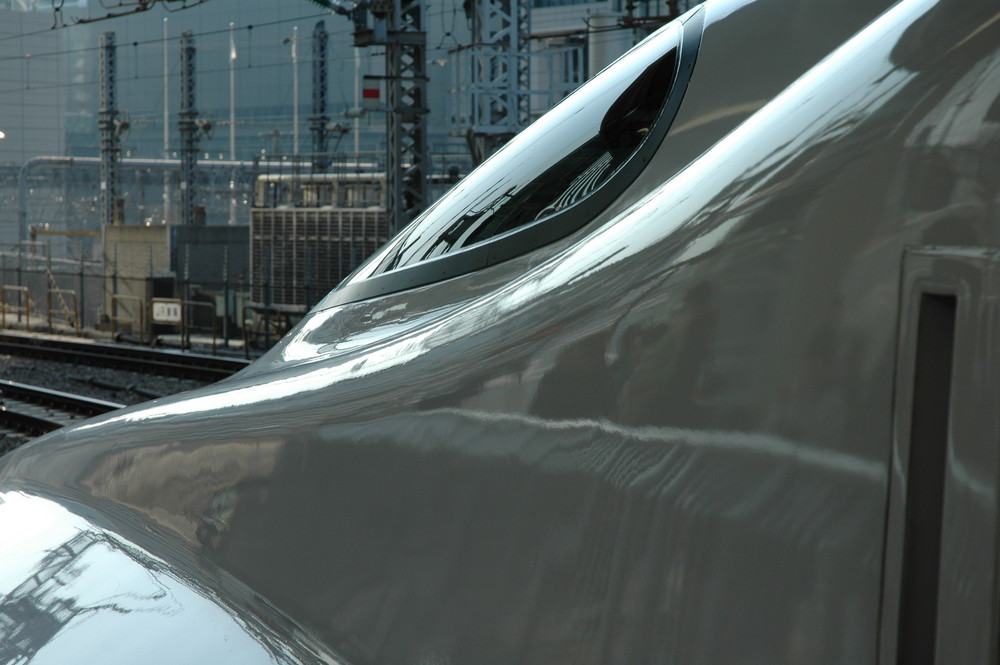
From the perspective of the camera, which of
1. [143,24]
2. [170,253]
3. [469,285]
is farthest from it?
[143,24]

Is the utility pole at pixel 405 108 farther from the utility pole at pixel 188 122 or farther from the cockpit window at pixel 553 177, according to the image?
the utility pole at pixel 188 122

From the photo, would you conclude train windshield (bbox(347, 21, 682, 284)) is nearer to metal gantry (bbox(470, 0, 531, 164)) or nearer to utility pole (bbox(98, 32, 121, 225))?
metal gantry (bbox(470, 0, 531, 164))

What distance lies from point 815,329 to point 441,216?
123 centimetres

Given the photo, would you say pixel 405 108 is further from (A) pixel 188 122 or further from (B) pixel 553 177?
(A) pixel 188 122

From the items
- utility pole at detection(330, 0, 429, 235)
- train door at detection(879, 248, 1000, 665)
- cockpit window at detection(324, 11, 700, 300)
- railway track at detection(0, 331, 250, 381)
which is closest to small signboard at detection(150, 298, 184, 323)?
railway track at detection(0, 331, 250, 381)

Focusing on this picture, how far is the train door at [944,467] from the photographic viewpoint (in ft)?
2.34

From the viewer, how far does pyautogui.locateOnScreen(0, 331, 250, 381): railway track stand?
14.0 meters

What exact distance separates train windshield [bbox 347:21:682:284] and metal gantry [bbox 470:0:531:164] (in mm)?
15102

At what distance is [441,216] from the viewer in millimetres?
1988

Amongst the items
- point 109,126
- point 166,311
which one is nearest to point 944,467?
point 166,311

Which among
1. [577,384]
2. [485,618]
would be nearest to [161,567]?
[485,618]

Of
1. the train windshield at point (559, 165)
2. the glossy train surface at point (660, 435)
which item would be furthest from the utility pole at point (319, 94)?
the glossy train surface at point (660, 435)

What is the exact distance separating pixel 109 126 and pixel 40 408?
22.1 m

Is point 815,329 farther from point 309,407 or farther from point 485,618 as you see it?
point 309,407
